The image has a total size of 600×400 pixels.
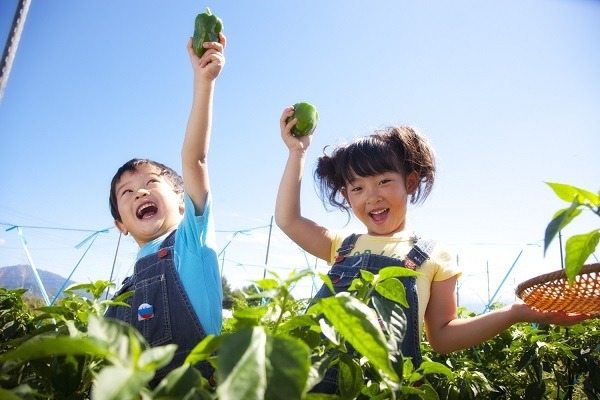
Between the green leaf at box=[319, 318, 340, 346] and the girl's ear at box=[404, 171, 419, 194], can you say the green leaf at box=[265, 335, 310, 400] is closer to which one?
the green leaf at box=[319, 318, 340, 346]

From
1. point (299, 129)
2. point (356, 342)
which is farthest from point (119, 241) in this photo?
point (356, 342)

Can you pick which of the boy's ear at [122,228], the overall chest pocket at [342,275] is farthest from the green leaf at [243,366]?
the boy's ear at [122,228]

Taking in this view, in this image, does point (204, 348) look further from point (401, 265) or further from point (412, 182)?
point (412, 182)

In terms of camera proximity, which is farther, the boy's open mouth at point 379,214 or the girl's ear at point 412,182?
the girl's ear at point 412,182

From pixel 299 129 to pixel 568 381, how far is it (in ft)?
3.98

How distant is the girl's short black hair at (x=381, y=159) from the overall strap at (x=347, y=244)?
0.62ft

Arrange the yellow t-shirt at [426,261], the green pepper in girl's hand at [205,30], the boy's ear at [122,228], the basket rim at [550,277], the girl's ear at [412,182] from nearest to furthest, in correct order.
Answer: the basket rim at [550,277] < the yellow t-shirt at [426,261] < the green pepper in girl's hand at [205,30] < the girl's ear at [412,182] < the boy's ear at [122,228]

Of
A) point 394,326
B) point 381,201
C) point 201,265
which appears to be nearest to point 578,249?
point 394,326

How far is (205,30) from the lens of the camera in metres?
1.47

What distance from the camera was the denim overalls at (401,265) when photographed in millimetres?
1214

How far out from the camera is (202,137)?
1.40 meters

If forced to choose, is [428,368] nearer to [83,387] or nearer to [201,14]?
[83,387]

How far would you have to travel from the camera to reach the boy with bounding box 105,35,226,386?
4.21ft

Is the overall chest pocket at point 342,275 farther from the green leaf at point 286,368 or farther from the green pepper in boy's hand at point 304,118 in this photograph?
the green leaf at point 286,368
